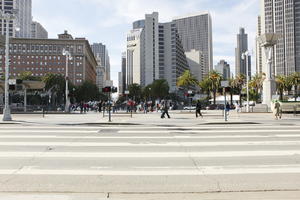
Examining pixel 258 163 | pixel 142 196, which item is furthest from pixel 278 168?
pixel 142 196

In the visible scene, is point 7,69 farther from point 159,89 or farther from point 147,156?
point 159,89

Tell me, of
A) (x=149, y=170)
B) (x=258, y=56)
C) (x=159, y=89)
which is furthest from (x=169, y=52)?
(x=149, y=170)

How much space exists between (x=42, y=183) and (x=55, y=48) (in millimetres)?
151659

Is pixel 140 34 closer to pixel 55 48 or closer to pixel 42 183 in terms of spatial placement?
pixel 55 48

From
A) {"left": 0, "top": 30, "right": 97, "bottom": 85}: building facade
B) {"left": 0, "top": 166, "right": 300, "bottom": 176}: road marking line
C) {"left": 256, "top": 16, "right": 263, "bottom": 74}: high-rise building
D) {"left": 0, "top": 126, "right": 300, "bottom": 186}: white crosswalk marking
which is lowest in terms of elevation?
{"left": 0, "top": 166, "right": 300, "bottom": 176}: road marking line

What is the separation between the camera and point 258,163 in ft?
24.9

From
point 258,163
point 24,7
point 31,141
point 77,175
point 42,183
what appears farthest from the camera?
point 24,7

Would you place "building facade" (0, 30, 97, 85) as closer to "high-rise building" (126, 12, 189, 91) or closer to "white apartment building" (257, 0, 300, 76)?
"high-rise building" (126, 12, 189, 91)

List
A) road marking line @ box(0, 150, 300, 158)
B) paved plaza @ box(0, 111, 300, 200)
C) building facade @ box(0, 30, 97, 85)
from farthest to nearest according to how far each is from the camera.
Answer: building facade @ box(0, 30, 97, 85)
road marking line @ box(0, 150, 300, 158)
paved plaza @ box(0, 111, 300, 200)

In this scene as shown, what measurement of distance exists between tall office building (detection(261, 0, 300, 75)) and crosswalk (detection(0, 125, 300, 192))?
14420 cm

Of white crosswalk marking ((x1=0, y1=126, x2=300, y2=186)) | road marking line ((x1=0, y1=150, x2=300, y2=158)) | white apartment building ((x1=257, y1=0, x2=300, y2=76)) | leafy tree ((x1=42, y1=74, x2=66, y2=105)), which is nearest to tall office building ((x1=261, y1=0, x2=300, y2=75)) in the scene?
white apartment building ((x1=257, y1=0, x2=300, y2=76))

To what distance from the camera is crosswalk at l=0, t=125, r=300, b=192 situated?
621 cm

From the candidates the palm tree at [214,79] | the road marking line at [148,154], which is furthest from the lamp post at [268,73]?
the road marking line at [148,154]

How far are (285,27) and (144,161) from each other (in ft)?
529
